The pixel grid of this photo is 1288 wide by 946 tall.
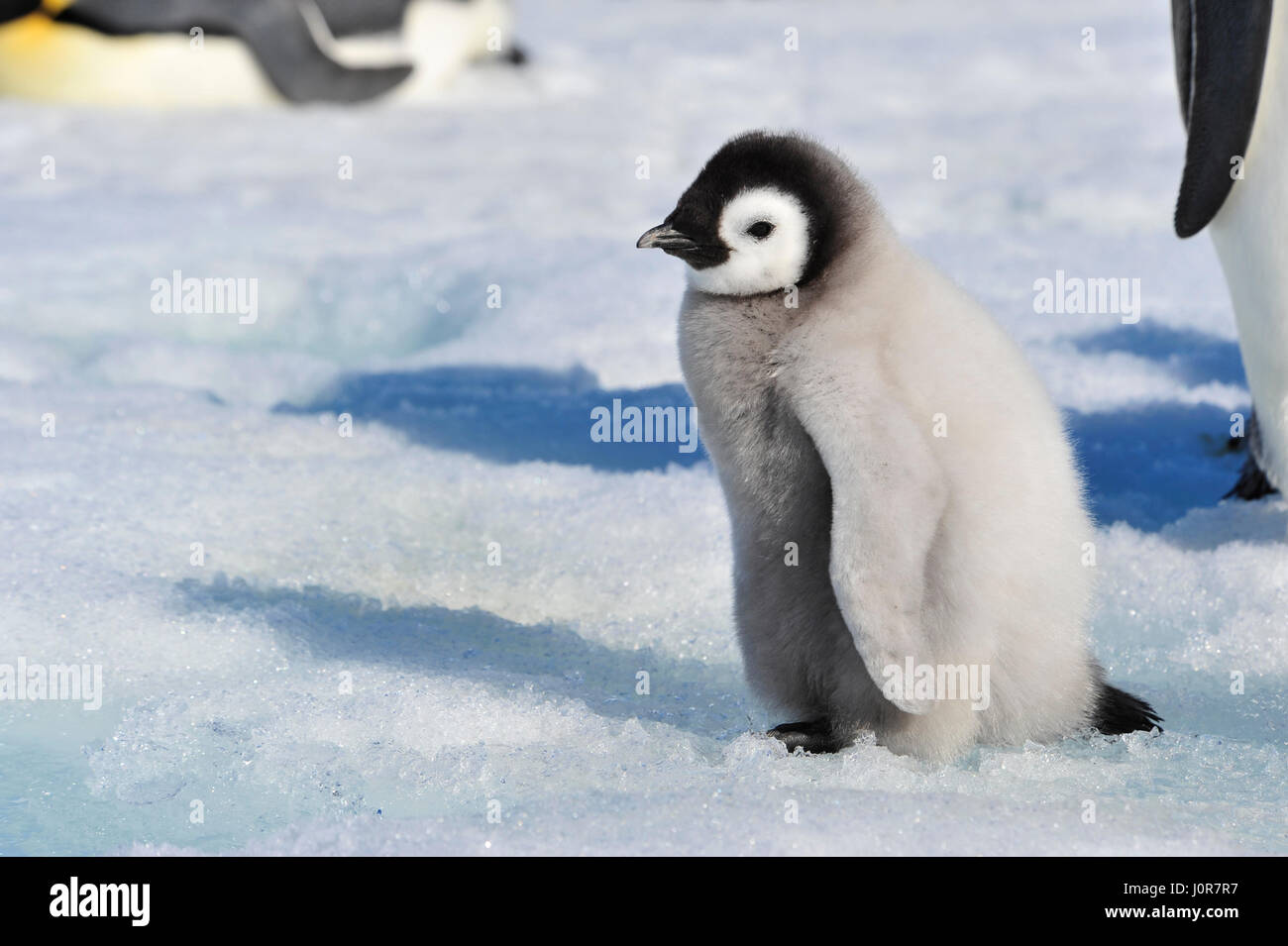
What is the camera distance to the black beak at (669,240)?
5.51 ft

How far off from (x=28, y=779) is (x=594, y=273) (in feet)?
8.34

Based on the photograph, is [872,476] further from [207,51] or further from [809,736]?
[207,51]

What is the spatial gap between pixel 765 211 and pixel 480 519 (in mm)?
1004

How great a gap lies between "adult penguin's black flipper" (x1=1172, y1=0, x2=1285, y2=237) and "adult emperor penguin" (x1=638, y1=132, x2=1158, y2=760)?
3.02ft

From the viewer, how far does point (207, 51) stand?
629 cm

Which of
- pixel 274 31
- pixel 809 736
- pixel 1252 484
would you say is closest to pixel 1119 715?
pixel 809 736

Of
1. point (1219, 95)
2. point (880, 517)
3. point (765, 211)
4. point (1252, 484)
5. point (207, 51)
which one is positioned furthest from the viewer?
point (207, 51)

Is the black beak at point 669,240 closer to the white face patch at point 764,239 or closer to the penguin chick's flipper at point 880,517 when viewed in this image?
the white face patch at point 764,239

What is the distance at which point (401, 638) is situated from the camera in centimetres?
210

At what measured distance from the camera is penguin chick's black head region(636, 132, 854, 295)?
1.66m

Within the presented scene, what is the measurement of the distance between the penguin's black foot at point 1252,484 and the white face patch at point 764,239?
1.22 m

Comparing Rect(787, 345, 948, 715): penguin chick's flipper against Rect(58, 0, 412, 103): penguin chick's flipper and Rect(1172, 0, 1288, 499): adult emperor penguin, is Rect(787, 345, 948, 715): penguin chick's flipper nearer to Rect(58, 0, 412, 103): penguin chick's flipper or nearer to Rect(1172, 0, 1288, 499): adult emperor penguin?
Rect(1172, 0, 1288, 499): adult emperor penguin

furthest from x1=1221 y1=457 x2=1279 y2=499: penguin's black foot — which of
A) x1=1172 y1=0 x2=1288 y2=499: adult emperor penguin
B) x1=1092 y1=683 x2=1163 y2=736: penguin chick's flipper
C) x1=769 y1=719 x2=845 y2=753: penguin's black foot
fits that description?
x1=769 y1=719 x2=845 y2=753: penguin's black foot
